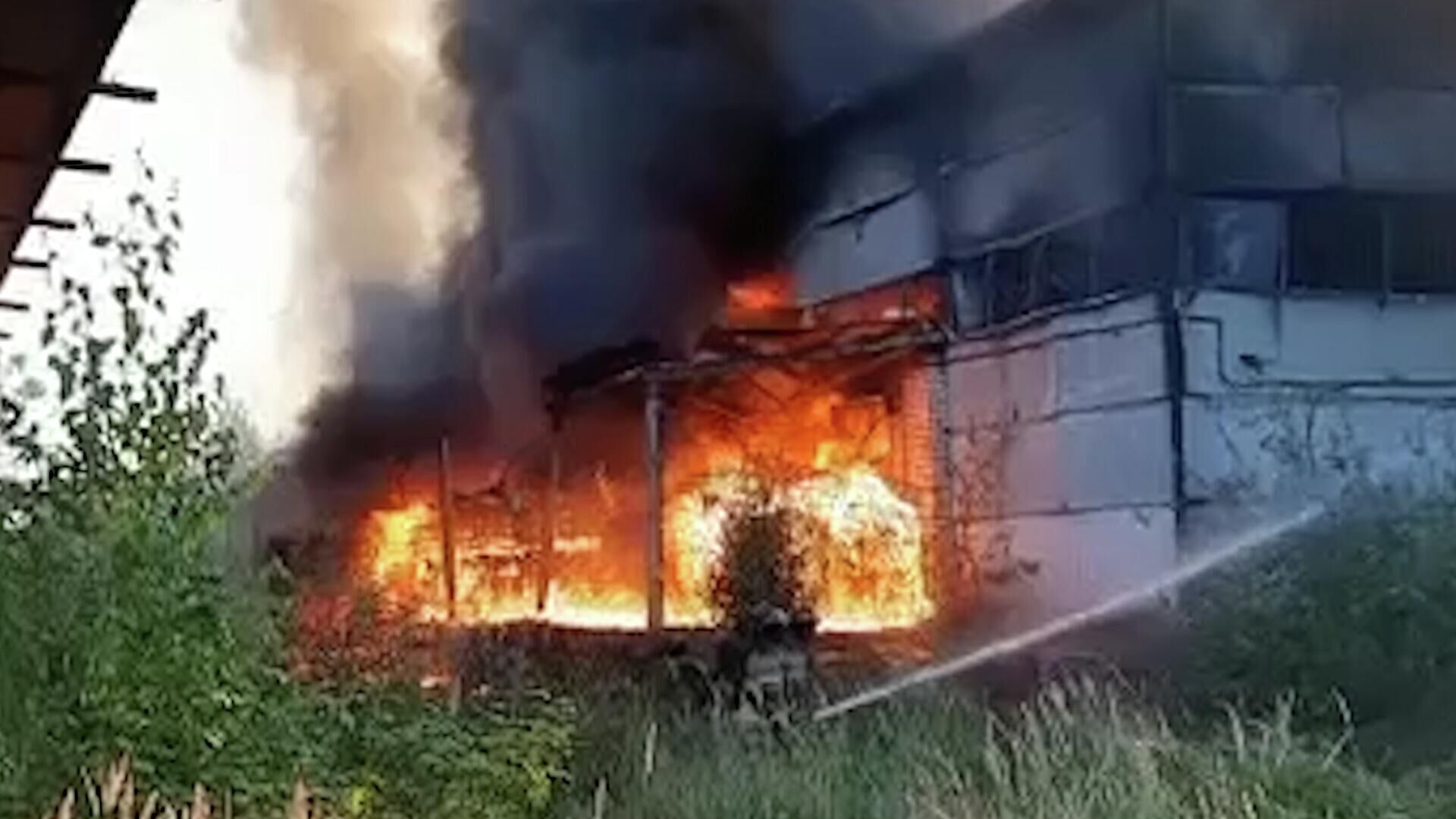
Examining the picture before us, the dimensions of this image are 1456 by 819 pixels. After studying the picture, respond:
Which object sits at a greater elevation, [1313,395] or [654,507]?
[1313,395]

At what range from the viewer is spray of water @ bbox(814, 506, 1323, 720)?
1365 centimetres

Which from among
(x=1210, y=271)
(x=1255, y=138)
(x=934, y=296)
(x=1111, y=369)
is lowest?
(x=1111, y=369)

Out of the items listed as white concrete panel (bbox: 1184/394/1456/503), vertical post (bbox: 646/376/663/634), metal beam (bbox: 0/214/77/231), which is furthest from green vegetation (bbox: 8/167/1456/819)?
vertical post (bbox: 646/376/663/634)

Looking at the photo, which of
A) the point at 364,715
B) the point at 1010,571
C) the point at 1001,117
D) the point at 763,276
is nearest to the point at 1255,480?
the point at 1010,571

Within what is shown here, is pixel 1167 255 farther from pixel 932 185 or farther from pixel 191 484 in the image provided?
pixel 191 484

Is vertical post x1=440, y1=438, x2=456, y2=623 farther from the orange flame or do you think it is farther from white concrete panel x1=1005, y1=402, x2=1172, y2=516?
white concrete panel x1=1005, y1=402, x2=1172, y2=516

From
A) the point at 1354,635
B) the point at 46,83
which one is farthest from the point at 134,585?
the point at 1354,635

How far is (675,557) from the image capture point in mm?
17844

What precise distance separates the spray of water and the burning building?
0.28 m

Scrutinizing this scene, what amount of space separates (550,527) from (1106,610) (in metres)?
5.47

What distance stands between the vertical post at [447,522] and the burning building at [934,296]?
55mm

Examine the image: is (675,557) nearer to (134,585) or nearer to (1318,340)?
(1318,340)

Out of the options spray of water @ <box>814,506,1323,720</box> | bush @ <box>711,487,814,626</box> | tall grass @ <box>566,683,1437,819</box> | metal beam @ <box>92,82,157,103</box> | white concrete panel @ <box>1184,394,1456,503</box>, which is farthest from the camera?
bush @ <box>711,487,814,626</box>

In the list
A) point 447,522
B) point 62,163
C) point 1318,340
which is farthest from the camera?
point 447,522
